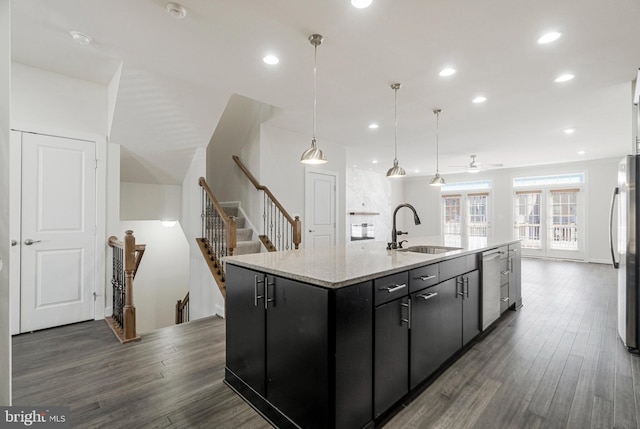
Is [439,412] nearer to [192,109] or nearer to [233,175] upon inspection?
[192,109]

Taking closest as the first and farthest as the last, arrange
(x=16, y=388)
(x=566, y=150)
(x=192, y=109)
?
(x=16, y=388), (x=192, y=109), (x=566, y=150)

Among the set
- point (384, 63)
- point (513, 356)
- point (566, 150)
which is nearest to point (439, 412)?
point (513, 356)

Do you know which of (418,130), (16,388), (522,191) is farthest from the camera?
(522,191)

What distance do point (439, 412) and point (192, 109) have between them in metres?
3.96

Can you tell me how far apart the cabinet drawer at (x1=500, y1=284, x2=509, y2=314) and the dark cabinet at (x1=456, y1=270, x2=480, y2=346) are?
0.76 m

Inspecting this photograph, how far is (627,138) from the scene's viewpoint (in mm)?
5688

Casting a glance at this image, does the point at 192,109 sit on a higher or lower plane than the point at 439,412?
higher

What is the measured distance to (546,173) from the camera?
8703 millimetres

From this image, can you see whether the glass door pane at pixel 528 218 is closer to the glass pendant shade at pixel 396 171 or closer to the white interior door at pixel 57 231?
the glass pendant shade at pixel 396 171

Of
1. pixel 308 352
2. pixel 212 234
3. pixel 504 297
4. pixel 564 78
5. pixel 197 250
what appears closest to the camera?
pixel 308 352

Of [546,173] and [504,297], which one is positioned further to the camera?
[546,173]

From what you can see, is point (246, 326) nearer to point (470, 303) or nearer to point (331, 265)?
point (331, 265)

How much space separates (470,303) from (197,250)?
363cm

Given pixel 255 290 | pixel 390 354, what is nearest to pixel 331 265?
pixel 255 290
